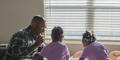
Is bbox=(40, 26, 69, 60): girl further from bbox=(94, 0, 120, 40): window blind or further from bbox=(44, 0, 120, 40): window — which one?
bbox=(94, 0, 120, 40): window blind

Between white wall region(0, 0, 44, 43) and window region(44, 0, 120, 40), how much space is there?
0.19 metres

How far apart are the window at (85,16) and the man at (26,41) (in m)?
0.97

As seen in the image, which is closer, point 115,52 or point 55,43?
point 55,43

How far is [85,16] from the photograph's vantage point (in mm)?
3070

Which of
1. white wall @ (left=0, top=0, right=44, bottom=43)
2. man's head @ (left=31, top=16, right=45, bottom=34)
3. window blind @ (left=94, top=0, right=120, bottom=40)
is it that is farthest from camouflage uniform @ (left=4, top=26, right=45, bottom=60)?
window blind @ (left=94, top=0, right=120, bottom=40)

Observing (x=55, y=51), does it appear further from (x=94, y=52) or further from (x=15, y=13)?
(x=15, y=13)

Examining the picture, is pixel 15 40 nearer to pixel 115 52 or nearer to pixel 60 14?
pixel 60 14

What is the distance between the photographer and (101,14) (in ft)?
10.0

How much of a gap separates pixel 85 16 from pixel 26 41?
1271mm

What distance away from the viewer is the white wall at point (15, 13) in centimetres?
306

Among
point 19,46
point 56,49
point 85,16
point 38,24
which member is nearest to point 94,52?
point 56,49

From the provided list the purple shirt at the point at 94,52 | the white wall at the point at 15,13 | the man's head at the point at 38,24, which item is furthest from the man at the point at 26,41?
the white wall at the point at 15,13

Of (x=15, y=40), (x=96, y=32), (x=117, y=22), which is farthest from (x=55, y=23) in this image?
(x=15, y=40)

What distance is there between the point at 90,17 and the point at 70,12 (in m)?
0.33
